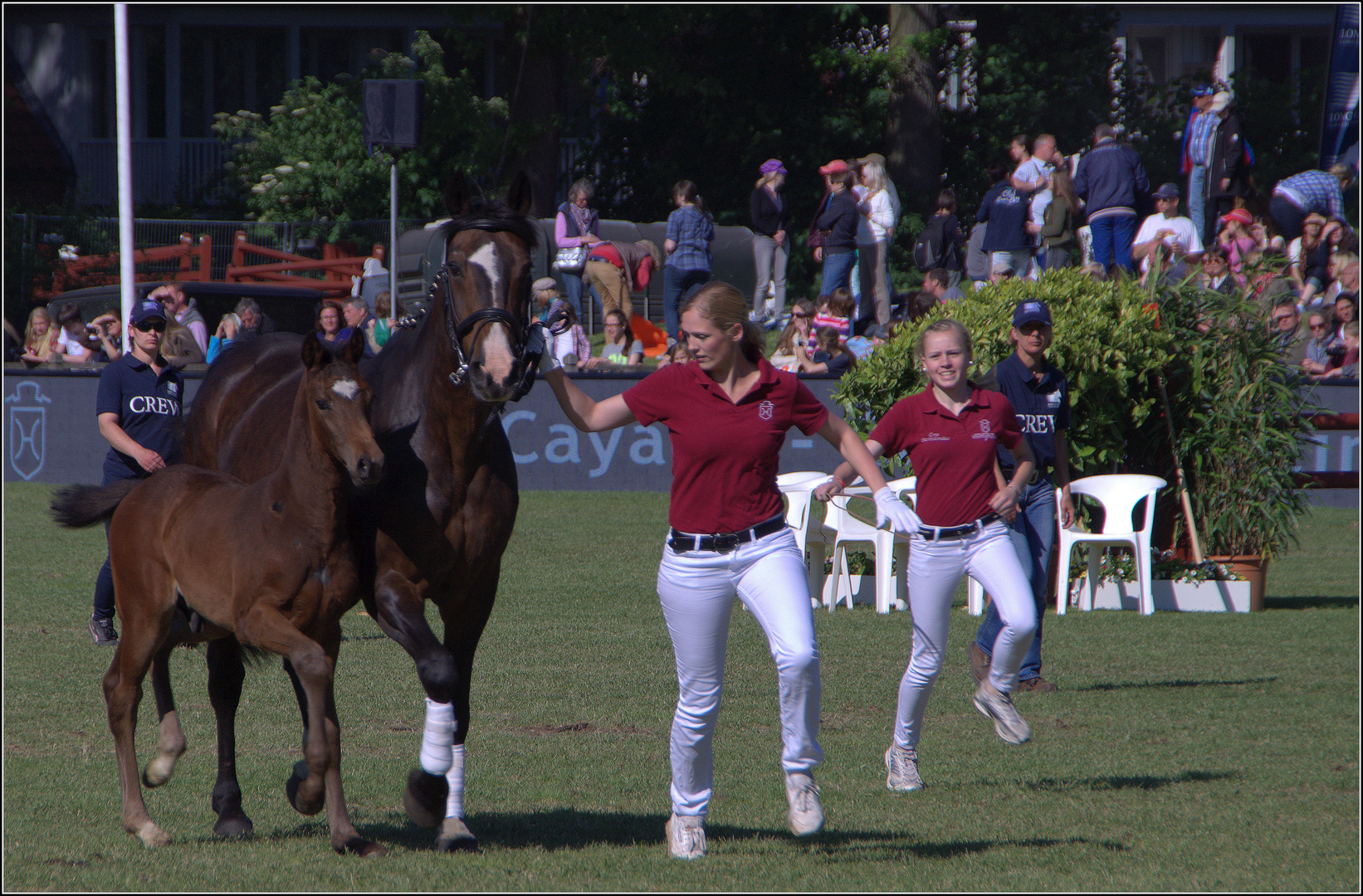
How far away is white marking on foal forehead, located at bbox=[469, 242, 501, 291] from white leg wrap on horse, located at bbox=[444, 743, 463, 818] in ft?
5.87

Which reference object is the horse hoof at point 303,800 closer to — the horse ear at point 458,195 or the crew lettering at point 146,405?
the horse ear at point 458,195

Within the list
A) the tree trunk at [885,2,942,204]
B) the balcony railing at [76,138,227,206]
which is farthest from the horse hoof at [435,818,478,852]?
the balcony railing at [76,138,227,206]

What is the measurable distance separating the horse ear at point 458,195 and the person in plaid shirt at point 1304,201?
17331mm

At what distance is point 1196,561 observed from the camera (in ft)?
41.1

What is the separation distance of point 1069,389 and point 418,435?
7671 mm

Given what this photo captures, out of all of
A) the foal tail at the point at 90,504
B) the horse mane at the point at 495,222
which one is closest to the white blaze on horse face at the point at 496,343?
the horse mane at the point at 495,222

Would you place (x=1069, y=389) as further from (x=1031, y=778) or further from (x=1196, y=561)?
(x=1031, y=778)

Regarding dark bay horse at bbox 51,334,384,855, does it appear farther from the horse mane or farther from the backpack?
the backpack

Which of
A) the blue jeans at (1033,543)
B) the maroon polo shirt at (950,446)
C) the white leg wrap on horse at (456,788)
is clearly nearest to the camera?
the white leg wrap on horse at (456,788)

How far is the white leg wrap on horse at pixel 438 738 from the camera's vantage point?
534cm

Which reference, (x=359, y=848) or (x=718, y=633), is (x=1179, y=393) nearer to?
(x=718, y=633)

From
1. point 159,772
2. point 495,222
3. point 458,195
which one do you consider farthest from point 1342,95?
point 159,772

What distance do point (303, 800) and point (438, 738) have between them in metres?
0.51

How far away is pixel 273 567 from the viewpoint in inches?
209
